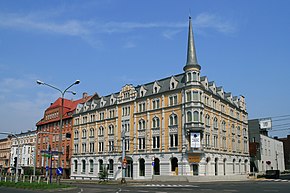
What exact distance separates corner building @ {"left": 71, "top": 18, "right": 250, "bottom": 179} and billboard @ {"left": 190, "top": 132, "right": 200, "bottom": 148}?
0.16 meters

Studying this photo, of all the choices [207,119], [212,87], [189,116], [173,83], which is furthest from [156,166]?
[212,87]

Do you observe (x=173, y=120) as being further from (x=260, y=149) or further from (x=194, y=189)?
(x=260, y=149)

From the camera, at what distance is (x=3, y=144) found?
11144 cm

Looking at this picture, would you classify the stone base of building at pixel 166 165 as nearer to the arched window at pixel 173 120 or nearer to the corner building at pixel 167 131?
the corner building at pixel 167 131

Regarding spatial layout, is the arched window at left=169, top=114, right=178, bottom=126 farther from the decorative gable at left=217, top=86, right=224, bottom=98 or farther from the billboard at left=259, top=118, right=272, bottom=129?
the billboard at left=259, top=118, right=272, bottom=129

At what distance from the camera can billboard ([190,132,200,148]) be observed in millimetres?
49719

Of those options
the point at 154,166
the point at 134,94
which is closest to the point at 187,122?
the point at 154,166

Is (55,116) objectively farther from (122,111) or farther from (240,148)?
(240,148)

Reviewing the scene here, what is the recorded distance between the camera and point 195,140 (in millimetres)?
49969

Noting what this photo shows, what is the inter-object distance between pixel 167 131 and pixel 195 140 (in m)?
6.04

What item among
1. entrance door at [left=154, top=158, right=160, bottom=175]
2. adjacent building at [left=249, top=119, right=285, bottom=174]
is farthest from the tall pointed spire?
adjacent building at [left=249, top=119, right=285, bottom=174]

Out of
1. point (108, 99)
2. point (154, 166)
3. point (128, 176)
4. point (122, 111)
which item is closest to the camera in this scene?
point (154, 166)

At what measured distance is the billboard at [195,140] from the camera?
49.7 m

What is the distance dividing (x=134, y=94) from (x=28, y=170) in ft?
135
